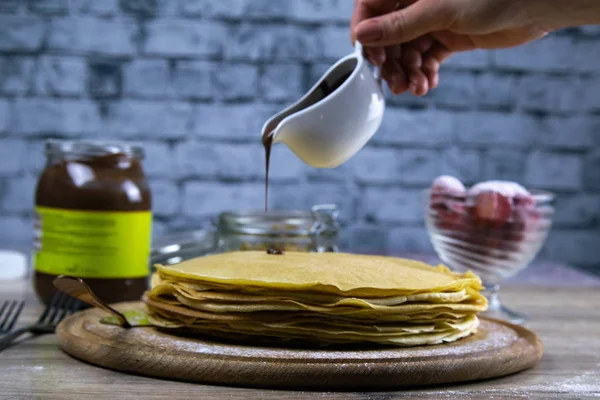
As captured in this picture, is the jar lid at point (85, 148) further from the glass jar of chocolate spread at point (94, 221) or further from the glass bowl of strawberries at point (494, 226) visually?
the glass bowl of strawberries at point (494, 226)

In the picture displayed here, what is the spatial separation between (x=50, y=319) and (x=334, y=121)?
0.47 m

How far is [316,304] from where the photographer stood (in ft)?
2.71

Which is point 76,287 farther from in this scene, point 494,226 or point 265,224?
point 494,226

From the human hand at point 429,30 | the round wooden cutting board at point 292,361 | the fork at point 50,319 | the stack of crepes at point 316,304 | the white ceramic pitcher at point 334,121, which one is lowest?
→ the fork at point 50,319

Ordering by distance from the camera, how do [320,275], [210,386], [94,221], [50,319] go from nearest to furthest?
1. [210,386]
2. [320,275]
3. [50,319]
4. [94,221]

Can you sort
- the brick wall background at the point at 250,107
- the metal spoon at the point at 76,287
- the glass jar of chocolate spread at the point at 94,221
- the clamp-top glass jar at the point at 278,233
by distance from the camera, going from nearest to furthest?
1. the metal spoon at the point at 76,287
2. the glass jar of chocolate spread at the point at 94,221
3. the clamp-top glass jar at the point at 278,233
4. the brick wall background at the point at 250,107

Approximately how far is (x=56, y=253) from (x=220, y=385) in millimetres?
521

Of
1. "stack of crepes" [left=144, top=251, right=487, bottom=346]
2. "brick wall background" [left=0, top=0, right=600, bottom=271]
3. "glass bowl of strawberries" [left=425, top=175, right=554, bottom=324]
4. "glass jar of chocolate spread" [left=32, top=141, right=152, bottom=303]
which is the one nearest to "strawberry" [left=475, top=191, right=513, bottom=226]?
"glass bowl of strawberries" [left=425, top=175, right=554, bottom=324]

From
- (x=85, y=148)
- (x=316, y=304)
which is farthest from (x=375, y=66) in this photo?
(x=316, y=304)

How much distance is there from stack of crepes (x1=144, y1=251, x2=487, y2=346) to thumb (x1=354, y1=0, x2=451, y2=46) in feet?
1.46

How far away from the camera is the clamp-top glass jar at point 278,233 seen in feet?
4.36

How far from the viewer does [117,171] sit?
1.22m

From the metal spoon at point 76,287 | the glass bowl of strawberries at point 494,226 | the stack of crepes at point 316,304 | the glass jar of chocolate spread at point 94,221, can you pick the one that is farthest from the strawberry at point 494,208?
the metal spoon at point 76,287

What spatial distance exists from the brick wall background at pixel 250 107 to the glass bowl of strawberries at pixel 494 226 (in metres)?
1.40
